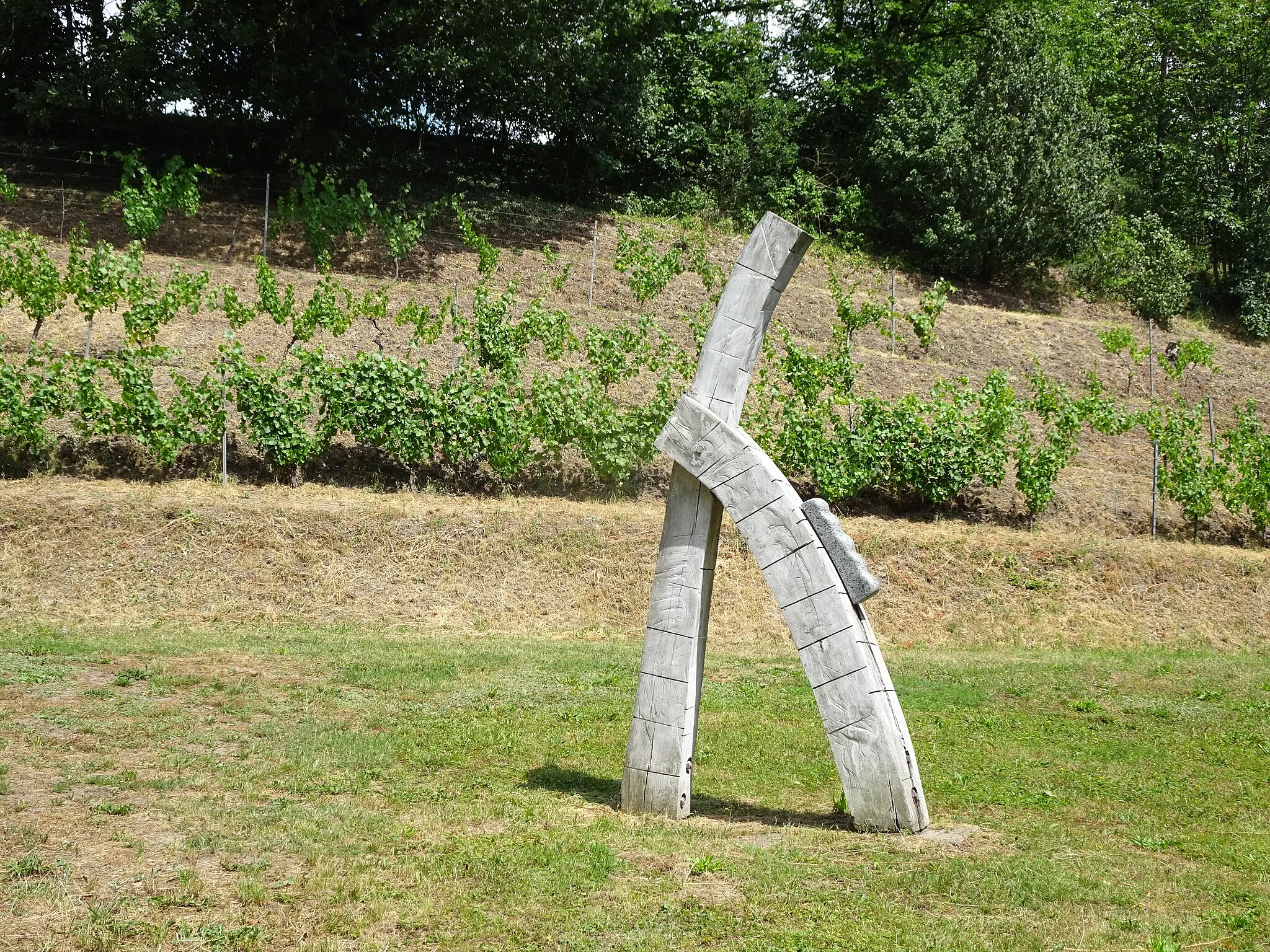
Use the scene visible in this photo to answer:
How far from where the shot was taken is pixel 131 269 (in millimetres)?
16266

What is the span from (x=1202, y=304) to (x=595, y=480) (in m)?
21.9

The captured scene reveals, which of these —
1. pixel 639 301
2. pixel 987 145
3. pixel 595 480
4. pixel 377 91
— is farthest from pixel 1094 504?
pixel 377 91

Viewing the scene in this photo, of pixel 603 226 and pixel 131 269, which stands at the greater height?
pixel 603 226

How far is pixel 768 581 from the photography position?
19.4ft

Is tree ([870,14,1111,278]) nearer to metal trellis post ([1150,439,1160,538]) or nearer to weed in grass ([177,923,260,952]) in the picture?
metal trellis post ([1150,439,1160,538])

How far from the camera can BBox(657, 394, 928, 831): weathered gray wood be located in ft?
18.2

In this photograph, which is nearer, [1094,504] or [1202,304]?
[1094,504]

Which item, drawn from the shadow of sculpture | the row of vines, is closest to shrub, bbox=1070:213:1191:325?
the row of vines

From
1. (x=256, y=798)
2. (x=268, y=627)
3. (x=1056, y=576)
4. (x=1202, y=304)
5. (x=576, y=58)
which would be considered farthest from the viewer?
(x=1202, y=304)

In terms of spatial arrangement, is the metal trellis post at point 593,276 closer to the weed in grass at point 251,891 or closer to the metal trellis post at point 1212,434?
the metal trellis post at point 1212,434

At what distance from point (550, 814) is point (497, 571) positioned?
7.26 metres

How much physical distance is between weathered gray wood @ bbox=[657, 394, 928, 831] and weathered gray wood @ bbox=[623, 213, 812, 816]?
0.73 feet

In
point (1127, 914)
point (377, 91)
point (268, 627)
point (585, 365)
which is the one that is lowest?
point (268, 627)

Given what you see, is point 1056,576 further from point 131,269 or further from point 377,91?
point 377,91
